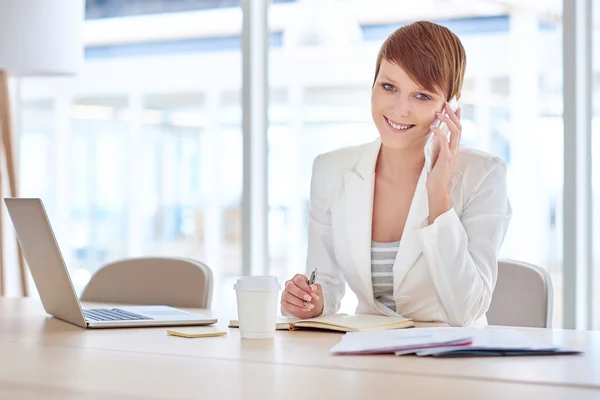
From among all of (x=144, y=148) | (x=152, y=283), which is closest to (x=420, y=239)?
(x=152, y=283)

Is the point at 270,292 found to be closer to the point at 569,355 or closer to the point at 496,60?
the point at 569,355

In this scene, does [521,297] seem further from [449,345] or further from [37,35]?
[37,35]

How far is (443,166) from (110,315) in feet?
2.74

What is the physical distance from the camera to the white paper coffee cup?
1.55 meters

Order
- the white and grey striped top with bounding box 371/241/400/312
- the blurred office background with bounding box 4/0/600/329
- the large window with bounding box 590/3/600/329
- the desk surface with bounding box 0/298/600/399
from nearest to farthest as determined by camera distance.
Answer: the desk surface with bounding box 0/298/600/399, the white and grey striped top with bounding box 371/241/400/312, the large window with bounding box 590/3/600/329, the blurred office background with bounding box 4/0/600/329

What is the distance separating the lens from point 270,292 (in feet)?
5.11

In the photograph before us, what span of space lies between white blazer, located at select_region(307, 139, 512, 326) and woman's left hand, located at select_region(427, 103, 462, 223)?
0.04 m

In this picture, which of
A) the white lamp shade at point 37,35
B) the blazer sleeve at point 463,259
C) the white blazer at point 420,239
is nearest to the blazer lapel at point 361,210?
the white blazer at point 420,239

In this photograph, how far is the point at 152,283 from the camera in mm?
2482

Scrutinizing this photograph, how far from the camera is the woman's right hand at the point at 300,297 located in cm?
183

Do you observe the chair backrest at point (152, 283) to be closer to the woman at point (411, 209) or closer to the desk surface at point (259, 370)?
the woman at point (411, 209)

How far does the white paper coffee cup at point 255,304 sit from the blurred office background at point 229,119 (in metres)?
2.10

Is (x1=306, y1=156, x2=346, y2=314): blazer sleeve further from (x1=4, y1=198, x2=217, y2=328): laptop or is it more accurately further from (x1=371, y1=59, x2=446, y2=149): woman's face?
(x1=4, y1=198, x2=217, y2=328): laptop

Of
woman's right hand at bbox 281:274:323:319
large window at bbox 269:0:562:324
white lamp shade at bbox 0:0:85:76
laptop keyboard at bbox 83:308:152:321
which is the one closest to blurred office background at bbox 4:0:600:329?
large window at bbox 269:0:562:324
